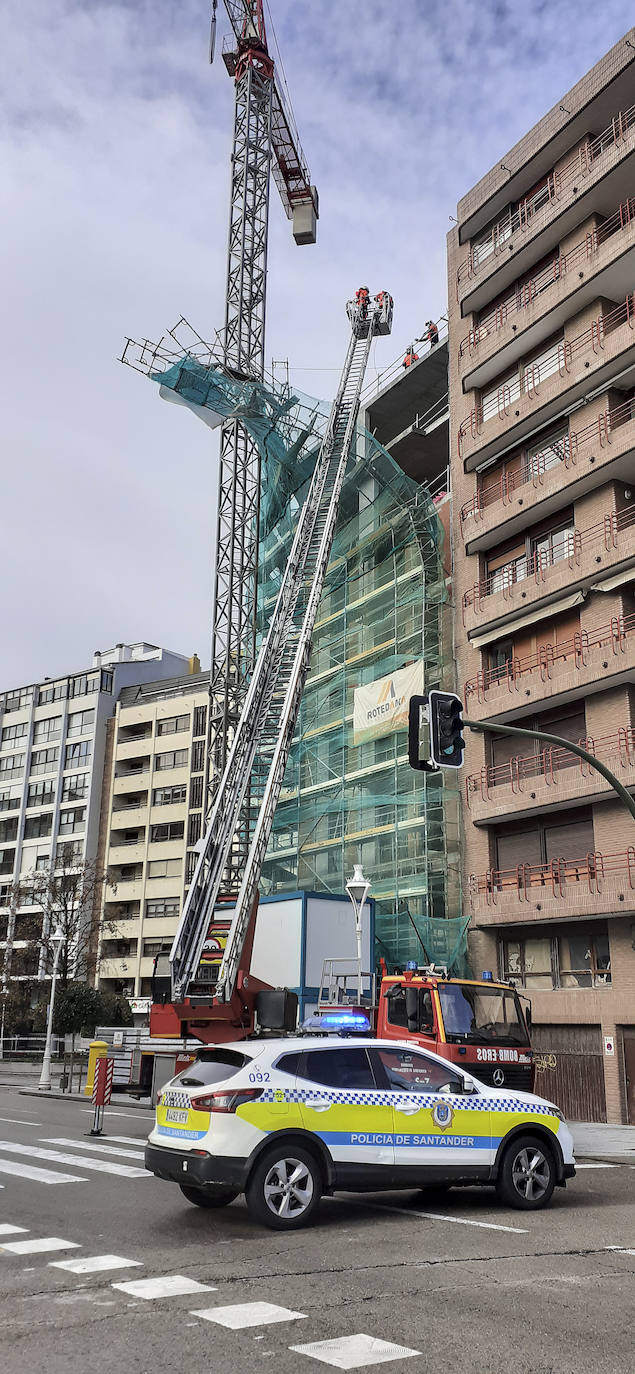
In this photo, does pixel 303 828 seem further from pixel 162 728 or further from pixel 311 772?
pixel 162 728

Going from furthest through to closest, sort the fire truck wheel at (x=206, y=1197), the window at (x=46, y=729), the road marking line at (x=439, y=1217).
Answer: the window at (x=46, y=729)
the fire truck wheel at (x=206, y=1197)
the road marking line at (x=439, y=1217)

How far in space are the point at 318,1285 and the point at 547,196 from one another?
99.6 feet

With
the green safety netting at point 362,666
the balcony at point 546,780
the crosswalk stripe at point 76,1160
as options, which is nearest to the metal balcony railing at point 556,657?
the balcony at point 546,780

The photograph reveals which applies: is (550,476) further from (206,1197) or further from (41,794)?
(41,794)

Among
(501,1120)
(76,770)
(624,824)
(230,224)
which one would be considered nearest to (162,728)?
(76,770)

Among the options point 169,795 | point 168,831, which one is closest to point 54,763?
point 169,795

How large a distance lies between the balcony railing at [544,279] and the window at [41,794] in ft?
168

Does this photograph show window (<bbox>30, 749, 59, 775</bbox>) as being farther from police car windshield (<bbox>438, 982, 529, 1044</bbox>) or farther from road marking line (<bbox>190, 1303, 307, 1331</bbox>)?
road marking line (<bbox>190, 1303, 307, 1331</bbox>)

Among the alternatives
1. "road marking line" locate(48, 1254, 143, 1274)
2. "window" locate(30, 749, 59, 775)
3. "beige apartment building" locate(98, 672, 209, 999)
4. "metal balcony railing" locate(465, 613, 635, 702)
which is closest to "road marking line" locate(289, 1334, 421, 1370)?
"road marking line" locate(48, 1254, 143, 1274)

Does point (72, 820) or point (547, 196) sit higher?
point (547, 196)

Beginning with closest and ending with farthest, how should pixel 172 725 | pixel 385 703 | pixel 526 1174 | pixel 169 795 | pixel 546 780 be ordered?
pixel 526 1174 < pixel 546 780 < pixel 385 703 < pixel 169 795 < pixel 172 725

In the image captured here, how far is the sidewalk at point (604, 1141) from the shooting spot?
53.8 feet

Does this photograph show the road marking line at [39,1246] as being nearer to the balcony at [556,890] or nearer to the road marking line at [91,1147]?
the road marking line at [91,1147]

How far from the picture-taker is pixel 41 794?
251 feet
